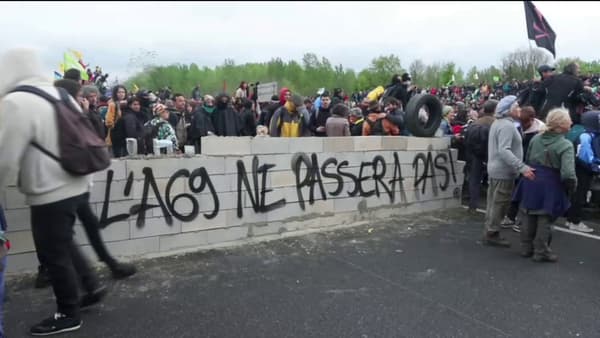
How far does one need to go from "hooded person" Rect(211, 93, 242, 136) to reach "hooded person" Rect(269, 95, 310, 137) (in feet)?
3.87

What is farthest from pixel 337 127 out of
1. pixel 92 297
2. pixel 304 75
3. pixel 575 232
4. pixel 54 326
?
pixel 304 75

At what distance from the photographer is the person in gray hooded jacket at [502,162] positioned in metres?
5.27

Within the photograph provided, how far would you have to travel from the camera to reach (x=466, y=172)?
8188 mm

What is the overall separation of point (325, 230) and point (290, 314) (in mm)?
2501

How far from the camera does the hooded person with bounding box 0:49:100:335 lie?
2.78m

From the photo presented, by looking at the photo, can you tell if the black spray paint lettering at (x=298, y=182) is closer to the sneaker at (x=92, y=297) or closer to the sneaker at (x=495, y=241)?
the sneaker at (x=92, y=297)

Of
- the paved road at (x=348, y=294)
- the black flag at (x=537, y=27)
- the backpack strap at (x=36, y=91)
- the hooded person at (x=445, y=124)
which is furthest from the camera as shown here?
the black flag at (x=537, y=27)

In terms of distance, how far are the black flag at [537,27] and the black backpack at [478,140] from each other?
168 inches

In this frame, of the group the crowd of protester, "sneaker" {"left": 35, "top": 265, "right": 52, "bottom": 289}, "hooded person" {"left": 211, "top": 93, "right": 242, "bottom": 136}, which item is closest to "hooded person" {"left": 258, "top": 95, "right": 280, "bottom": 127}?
the crowd of protester

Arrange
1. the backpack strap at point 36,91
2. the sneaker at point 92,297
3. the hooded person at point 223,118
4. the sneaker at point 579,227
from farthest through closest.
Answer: the hooded person at point 223,118 < the sneaker at point 579,227 < the sneaker at point 92,297 < the backpack strap at point 36,91

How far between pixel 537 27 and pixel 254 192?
7752 millimetres

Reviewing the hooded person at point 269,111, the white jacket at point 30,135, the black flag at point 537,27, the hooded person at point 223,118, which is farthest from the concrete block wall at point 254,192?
the black flag at point 537,27

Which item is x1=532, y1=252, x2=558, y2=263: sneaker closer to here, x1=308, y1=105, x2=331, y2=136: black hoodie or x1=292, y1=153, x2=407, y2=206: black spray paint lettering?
x1=292, y1=153, x2=407, y2=206: black spray paint lettering

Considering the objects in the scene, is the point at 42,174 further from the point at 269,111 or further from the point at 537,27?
the point at 537,27
